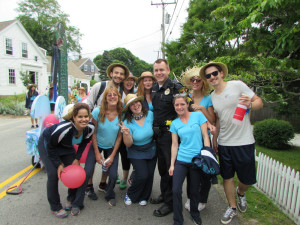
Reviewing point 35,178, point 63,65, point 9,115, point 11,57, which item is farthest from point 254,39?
point 11,57

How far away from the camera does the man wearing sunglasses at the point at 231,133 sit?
2676 mm

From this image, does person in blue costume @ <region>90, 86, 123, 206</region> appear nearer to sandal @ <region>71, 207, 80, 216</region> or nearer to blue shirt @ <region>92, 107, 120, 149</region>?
blue shirt @ <region>92, 107, 120, 149</region>

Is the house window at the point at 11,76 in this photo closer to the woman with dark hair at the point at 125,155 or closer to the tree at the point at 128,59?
the woman with dark hair at the point at 125,155

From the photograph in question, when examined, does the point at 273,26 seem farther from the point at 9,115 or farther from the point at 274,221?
the point at 9,115

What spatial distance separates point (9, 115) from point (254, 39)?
1482 centimetres

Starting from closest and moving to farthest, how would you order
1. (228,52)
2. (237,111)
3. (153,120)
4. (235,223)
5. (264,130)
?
(237,111), (235,223), (153,120), (264,130), (228,52)

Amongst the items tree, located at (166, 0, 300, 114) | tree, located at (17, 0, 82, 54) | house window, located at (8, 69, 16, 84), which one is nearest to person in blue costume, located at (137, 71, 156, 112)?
tree, located at (166, 0, 300, 114)

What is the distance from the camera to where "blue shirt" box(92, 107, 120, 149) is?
10.6 feet

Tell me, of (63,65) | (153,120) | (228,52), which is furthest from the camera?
(228,52)

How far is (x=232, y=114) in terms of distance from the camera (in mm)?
2688

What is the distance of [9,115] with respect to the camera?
13211mm

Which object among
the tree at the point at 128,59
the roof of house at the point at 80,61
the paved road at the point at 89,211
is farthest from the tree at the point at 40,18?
the paved road at the point at 89,211

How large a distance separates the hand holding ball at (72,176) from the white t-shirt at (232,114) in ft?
6.65

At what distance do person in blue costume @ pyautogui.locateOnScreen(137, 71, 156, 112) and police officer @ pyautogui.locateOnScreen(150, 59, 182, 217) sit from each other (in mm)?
213
